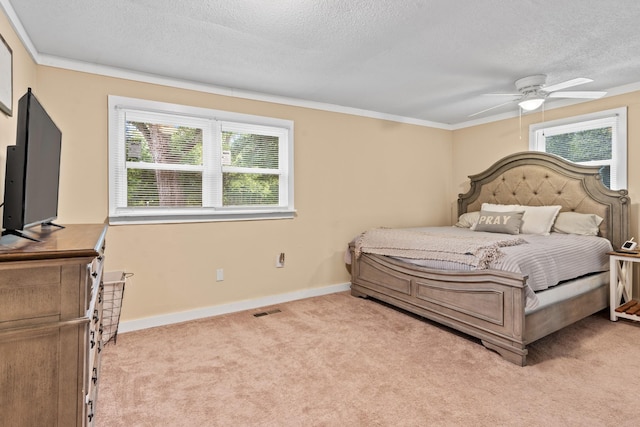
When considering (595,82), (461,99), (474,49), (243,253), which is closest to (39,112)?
(243,253)

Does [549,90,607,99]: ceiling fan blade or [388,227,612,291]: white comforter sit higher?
[549,90,607,99]: ceiling fan blade

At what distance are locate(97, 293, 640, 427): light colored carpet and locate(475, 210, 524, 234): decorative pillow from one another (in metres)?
1.06

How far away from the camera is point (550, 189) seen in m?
3.99

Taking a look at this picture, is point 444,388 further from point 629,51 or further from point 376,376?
point 629,51

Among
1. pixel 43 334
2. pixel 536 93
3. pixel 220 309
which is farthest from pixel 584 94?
pixel 43 334

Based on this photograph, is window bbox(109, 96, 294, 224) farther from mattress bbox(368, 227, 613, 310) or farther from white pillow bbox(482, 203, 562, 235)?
white pillow bbox(482, 203, 562, 235)

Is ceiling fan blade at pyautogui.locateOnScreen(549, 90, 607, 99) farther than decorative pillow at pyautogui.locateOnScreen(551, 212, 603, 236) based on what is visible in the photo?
No

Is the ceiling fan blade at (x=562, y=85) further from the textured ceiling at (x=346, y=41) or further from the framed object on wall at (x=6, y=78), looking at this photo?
the framed object on wall at (x=6, y=78)

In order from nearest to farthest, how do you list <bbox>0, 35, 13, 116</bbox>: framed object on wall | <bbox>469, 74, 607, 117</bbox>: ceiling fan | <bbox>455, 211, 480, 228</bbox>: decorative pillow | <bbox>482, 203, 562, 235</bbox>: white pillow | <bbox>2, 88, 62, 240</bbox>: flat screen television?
<bbox>2, 88, 62, 240</bbox>: flat screen television < <bbox>0, 35, 13, 116</bbox>: framed object on wall < <bbox>469, 74, 607, 117</bbox>: ceiling fan < <bbox>482, 203, 562, 235</bbox>: white pillow < <bbox>455, 211, 480, 228</bbox>: decorative pillow

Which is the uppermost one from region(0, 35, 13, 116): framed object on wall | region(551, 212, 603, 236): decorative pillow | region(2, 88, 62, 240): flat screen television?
region(0, 35, 13, 116): framed object on wall

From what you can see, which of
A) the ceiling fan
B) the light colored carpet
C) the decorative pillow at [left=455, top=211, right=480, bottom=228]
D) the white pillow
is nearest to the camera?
the light colored carpet

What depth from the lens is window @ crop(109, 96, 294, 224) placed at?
3059 mm

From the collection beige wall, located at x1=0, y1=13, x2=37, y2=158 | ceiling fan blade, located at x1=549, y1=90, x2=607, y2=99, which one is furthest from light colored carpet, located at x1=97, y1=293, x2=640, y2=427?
ceiling fan blade, located at x1=549, y1=90, x2=607, y2=99

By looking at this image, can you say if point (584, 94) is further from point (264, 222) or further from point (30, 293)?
point (30, 293)
